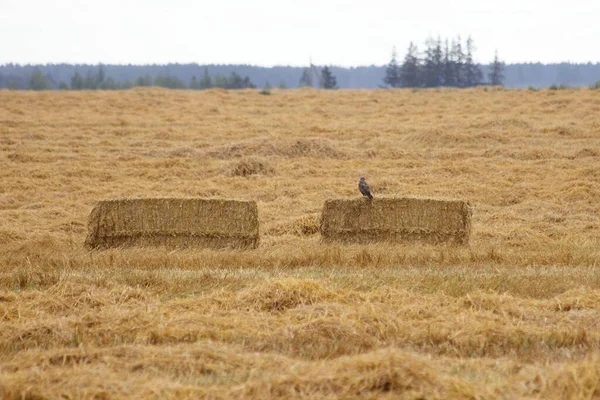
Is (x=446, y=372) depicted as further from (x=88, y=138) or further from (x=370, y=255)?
(x=88, y=138)

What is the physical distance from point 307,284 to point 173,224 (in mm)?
5498

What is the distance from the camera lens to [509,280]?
39.7 ft

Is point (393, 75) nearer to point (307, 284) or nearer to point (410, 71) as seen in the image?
point (410, 71)

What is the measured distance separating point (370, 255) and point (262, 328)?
188 inches

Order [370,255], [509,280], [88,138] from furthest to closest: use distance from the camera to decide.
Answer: [88,138] < [370,255] < [509,280]

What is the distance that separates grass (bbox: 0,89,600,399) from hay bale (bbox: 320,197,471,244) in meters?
0.47

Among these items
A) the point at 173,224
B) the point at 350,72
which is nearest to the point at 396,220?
the point at 173,224

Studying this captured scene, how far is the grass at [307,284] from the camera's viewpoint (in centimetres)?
747

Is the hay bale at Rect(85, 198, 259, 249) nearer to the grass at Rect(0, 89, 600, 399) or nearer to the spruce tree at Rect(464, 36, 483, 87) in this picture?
the grass at Rect(0, 89, 600, 399)

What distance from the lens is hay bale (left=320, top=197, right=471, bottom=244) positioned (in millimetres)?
15852

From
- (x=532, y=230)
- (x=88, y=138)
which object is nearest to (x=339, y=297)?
(x=532, y=230)

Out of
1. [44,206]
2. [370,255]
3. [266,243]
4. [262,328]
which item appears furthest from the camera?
[44,206]

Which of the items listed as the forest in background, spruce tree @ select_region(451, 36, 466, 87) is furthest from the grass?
the forest in background

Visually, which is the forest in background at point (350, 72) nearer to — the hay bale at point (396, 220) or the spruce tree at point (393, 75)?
the spruce tree at point (393, 75)
